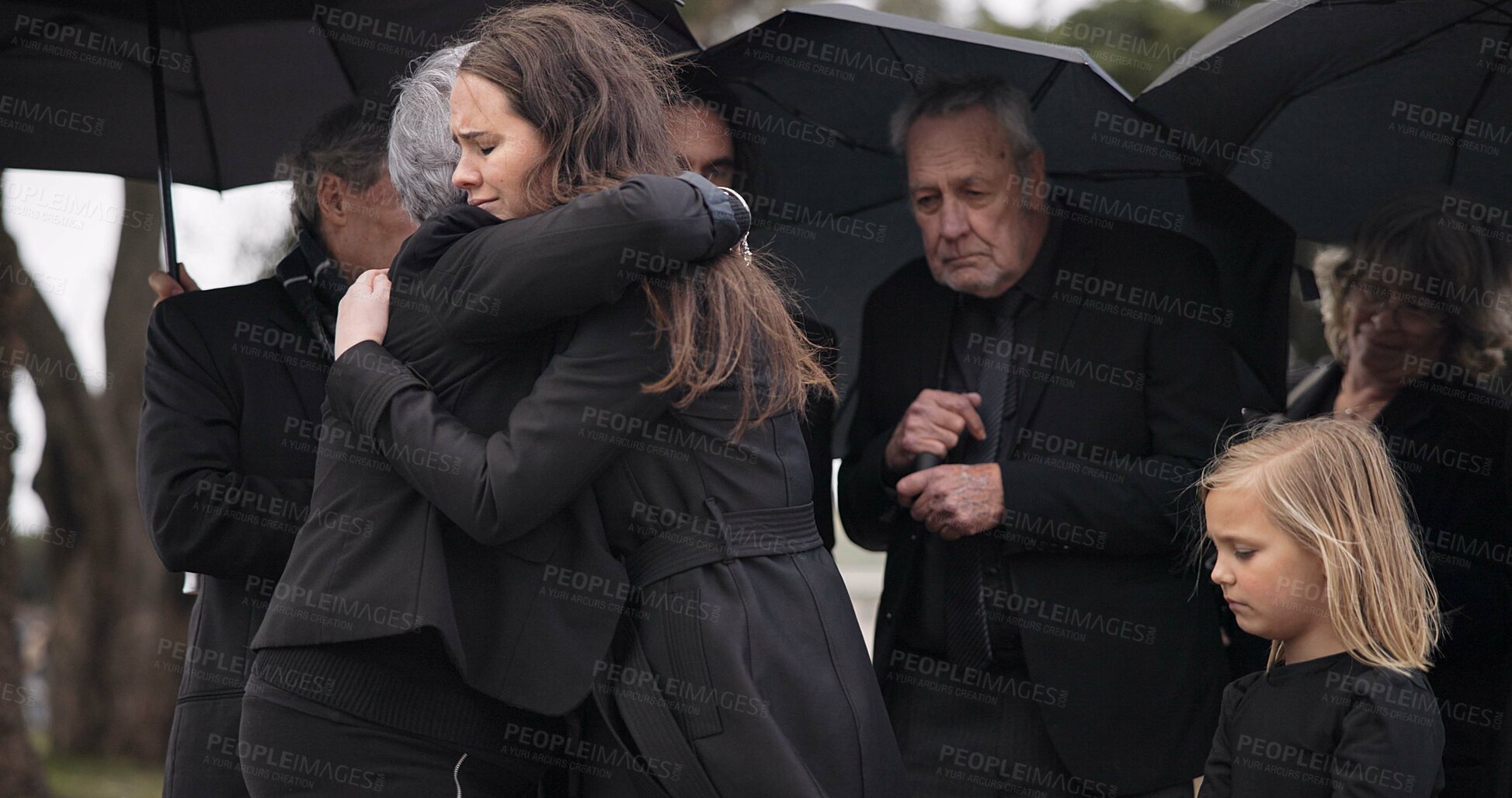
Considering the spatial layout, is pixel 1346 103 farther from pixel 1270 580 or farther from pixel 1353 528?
pixel 1270 580

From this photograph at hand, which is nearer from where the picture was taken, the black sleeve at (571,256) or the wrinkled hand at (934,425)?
the black sleeve at (571,256)

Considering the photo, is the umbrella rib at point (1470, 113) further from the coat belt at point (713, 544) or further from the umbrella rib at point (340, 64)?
the umbrella rib at point (340, 64)

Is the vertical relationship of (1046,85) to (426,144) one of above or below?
above

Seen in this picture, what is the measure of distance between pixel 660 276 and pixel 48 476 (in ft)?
22.6

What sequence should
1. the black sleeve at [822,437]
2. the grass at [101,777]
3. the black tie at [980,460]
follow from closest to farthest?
the black tie at [980,460] → the black sleeve at [822,437] → the grass at [101,777]

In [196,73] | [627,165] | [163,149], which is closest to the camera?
[627,165]

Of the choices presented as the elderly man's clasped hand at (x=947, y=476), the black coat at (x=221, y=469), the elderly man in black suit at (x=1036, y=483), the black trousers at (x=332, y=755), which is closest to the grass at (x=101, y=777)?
the black coat at (x=221, y=469)

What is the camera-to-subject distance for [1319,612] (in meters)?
2.60

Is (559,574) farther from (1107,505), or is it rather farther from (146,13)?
(146,13)

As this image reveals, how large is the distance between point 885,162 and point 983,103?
2.07ft

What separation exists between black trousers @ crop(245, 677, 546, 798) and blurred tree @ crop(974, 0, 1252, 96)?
7.38 metres

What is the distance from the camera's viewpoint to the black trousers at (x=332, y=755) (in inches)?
83.9

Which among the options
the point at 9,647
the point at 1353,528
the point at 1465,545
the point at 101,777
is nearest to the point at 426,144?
the point at 1353,528

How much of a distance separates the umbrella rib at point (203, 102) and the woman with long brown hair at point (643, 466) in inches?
71.2
